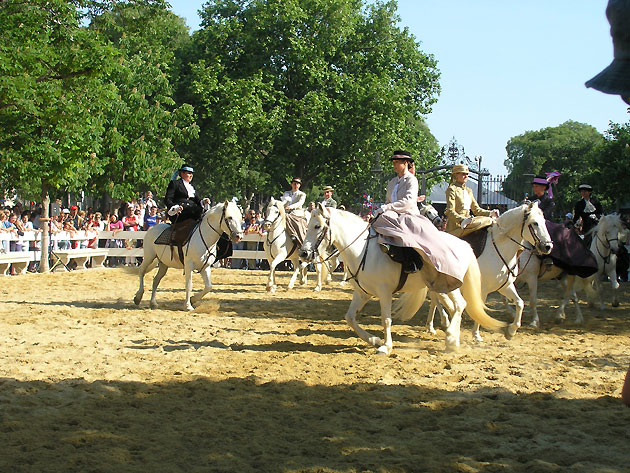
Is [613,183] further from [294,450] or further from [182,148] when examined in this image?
[294,450]

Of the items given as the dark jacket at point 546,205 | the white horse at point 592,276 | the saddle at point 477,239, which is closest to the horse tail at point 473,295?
the saddle at point 477,239

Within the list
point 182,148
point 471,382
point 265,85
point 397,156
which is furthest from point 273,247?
point 182,148

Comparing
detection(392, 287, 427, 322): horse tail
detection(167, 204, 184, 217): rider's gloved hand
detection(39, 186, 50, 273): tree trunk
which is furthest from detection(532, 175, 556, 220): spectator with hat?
detection(39, 186, 50, 273): tree trunk

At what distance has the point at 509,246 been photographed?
33.6ft

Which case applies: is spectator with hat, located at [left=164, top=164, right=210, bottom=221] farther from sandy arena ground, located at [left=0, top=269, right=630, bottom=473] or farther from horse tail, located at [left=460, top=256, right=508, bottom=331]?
horse tail, located at [left=460, top=256, right=508, bottom=331]

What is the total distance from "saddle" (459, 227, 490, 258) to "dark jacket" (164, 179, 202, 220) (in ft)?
17.3

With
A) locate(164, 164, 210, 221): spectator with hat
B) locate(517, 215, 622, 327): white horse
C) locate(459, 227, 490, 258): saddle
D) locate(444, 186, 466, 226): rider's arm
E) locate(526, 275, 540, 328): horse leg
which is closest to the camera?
locate(459, 227, 490, 258): saddle

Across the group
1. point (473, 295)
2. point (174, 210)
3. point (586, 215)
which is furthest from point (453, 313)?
point (586, 215)

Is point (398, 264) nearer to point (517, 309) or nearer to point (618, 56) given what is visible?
point (517, 309)

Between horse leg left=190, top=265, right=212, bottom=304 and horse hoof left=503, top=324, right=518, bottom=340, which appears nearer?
horse hoof left=503, top=324, right=518, bottom=340

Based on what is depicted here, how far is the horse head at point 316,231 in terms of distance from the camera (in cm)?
894

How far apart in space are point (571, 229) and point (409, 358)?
215 inches

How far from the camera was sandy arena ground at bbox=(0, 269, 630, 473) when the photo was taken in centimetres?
490

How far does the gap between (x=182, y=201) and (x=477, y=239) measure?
225 inches
